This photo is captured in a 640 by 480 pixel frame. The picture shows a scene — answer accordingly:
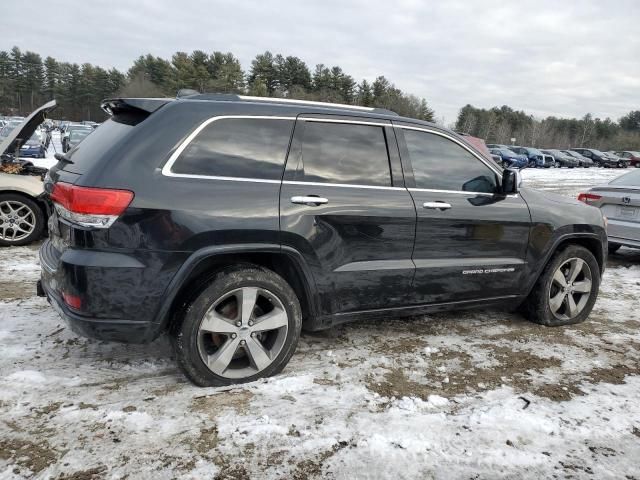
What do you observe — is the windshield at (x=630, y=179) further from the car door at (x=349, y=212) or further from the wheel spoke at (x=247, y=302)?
the wheel spoke at (x=247, y=302)

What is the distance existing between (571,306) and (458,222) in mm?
1727

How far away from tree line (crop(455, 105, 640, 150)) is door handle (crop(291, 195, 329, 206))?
282ft

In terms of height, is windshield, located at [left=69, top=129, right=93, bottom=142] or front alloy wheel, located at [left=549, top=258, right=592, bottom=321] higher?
windshield, located at [left=69, top=129, right=93, bottom=142]

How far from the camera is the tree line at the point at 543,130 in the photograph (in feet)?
282

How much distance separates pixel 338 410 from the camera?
2.76 meters

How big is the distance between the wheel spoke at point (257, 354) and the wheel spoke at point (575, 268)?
2982mm

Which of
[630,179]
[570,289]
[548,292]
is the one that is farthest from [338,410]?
[630,179]

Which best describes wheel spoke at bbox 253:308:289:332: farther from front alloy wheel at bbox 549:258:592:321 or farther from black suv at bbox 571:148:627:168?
black suv at bbox 571:148:627:168

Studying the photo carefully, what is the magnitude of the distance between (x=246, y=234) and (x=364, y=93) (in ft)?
250

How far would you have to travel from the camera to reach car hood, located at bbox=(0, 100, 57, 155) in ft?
20.0

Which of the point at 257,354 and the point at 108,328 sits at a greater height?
the point at 108,328

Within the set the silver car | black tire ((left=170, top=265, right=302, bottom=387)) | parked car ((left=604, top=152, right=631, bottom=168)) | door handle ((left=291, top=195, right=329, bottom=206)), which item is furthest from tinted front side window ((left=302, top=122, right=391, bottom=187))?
parked car ((left=604, top=152, right=631, bottom=168))

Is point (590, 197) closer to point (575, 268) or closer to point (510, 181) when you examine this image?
point (575, 268)

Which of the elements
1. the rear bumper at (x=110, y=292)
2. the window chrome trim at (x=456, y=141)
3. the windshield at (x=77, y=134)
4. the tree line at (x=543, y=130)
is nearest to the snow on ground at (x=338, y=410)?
the rear bumper at (x=110, y=292)
